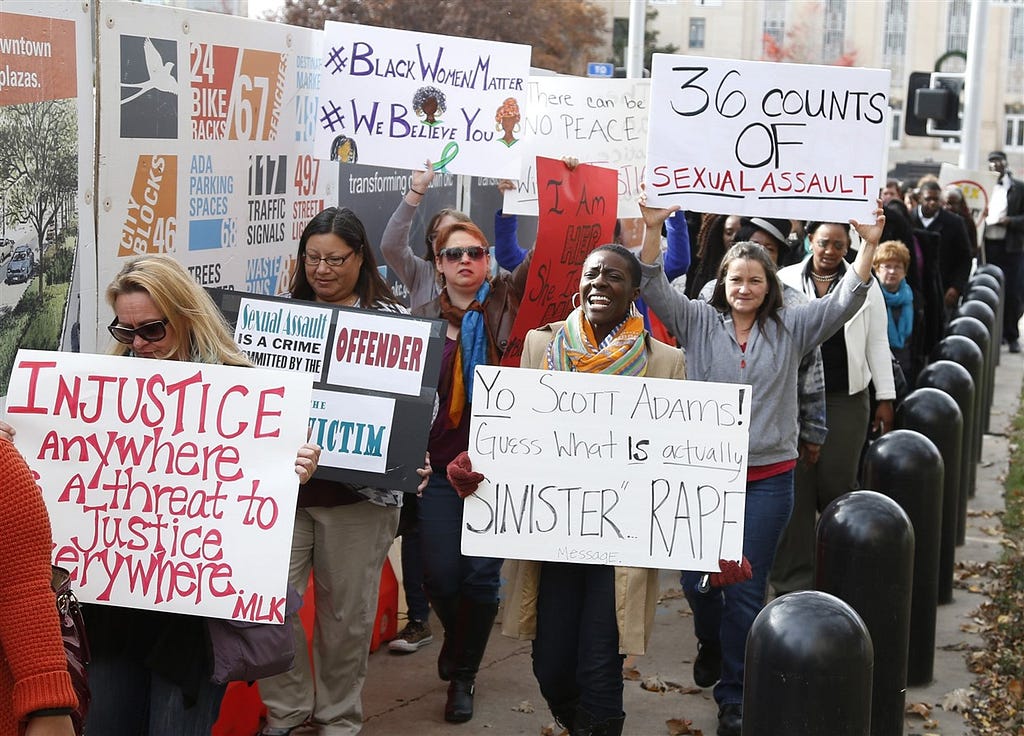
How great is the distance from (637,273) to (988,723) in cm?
259

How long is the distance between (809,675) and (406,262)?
2.91 m

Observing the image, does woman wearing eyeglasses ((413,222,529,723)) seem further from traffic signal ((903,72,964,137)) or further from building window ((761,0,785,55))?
building window ((761,0,785,55))

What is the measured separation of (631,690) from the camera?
6.32 m

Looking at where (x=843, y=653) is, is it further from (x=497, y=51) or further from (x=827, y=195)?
(x=497, y=51)

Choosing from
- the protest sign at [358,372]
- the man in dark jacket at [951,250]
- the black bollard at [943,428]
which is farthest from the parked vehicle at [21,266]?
the man in dark jacket at [951,250]

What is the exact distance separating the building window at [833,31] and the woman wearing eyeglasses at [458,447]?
257 ft

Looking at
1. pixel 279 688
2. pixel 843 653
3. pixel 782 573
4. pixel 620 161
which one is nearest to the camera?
pixel 843 653

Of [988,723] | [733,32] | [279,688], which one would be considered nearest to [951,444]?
[988,723]

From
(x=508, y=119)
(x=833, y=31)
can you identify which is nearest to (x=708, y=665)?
(x=508, y=119)

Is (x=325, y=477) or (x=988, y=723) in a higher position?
(x=325, y=477)

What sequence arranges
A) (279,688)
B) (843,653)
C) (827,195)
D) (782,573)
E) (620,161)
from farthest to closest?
1. (620,161)
2. (782,573)
3. (827,195)
4. (279,688)
5. (843,653)

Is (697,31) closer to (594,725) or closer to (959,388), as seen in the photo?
(959,388)

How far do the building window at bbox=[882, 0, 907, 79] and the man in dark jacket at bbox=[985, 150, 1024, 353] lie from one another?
6578cm

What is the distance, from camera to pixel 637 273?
486cm
